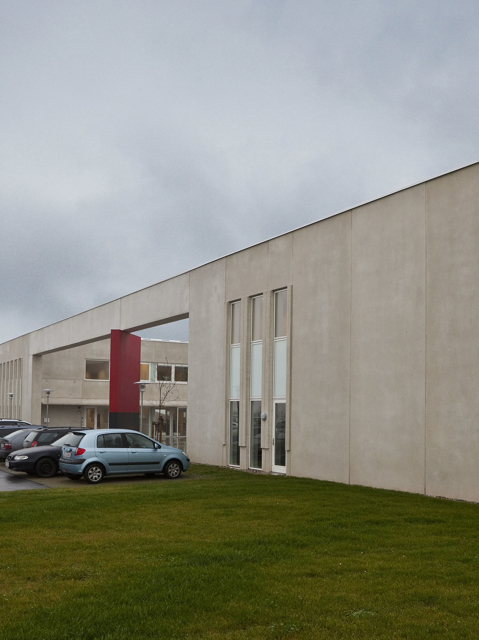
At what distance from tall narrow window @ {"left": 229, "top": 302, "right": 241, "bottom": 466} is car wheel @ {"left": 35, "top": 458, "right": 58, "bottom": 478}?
586cm

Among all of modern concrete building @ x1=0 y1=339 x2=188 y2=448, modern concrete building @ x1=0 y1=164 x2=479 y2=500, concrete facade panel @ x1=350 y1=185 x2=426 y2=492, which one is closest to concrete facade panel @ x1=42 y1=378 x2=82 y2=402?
modern concrete building @ x1=0 y1=339 x2=188 y2=448

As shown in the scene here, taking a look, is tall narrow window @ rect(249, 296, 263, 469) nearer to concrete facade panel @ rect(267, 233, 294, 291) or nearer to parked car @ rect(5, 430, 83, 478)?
concrete facade panel @ rect(267, 233, 294, 291)

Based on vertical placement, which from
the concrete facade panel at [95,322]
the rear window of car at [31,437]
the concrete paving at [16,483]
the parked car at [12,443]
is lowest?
the concrete paving at [16,483]

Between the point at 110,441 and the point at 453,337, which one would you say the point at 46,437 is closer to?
the point at 110,441

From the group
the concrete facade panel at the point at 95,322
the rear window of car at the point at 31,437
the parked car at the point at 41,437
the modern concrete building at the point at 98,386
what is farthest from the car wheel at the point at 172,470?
the modern concrete building at the point at 98,386

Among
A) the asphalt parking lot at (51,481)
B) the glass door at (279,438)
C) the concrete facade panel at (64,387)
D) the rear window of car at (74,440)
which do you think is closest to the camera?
the asphalt parking lot at (51,481)

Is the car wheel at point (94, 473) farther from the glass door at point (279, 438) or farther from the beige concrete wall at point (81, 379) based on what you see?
the beige concrete wall at point (81, 379)

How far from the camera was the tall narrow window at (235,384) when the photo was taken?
23609 mm

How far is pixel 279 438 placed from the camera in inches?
844

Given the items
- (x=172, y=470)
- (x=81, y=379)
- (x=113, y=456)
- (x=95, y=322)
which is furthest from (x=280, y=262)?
(x=81, y=379)

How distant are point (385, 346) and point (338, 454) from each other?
3353 millimetres

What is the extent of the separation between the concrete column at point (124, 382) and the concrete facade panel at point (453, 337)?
18668mm

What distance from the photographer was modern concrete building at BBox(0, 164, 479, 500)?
52.0 ft

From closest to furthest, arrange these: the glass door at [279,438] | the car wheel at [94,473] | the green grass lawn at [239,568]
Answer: the green grass lawn at [239,568] → the car wheel at [94,473] → the glass door at [279,438]
